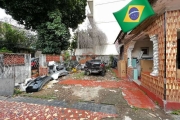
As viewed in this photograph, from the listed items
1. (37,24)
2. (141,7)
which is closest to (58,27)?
(37,24)

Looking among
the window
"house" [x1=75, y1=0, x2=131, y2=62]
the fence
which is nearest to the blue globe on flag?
the window

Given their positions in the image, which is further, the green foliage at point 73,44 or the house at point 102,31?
the green foliage at point 73,44

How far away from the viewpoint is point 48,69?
9531 millimetres

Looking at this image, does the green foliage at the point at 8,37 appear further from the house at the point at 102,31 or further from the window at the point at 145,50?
the window at the point at 145,50

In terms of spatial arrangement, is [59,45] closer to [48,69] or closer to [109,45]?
[48,69]

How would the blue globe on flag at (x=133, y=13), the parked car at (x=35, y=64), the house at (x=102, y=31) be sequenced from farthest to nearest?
the house at (x=102, y=31) < the parked car at (x=35, y=64) < the blue globe on flag at (x=133, y=13)

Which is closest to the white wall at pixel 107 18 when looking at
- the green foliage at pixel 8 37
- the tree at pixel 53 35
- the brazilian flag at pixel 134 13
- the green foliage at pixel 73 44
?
the green foliage at pixel 73 44

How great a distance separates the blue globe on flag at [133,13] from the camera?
3988mm

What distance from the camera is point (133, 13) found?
4.05m

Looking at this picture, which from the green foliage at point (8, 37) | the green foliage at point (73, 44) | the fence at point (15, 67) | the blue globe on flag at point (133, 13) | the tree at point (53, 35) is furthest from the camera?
the green foliage at point (73, 44)

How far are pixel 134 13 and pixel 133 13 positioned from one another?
0.11 ft

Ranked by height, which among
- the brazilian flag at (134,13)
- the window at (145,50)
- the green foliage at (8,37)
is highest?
the green foliage at (8,37)

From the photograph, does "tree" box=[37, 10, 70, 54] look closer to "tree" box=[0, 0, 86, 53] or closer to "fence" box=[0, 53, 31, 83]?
"tree" box=[0, 0, 86, 53]

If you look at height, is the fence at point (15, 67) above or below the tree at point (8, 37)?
below
